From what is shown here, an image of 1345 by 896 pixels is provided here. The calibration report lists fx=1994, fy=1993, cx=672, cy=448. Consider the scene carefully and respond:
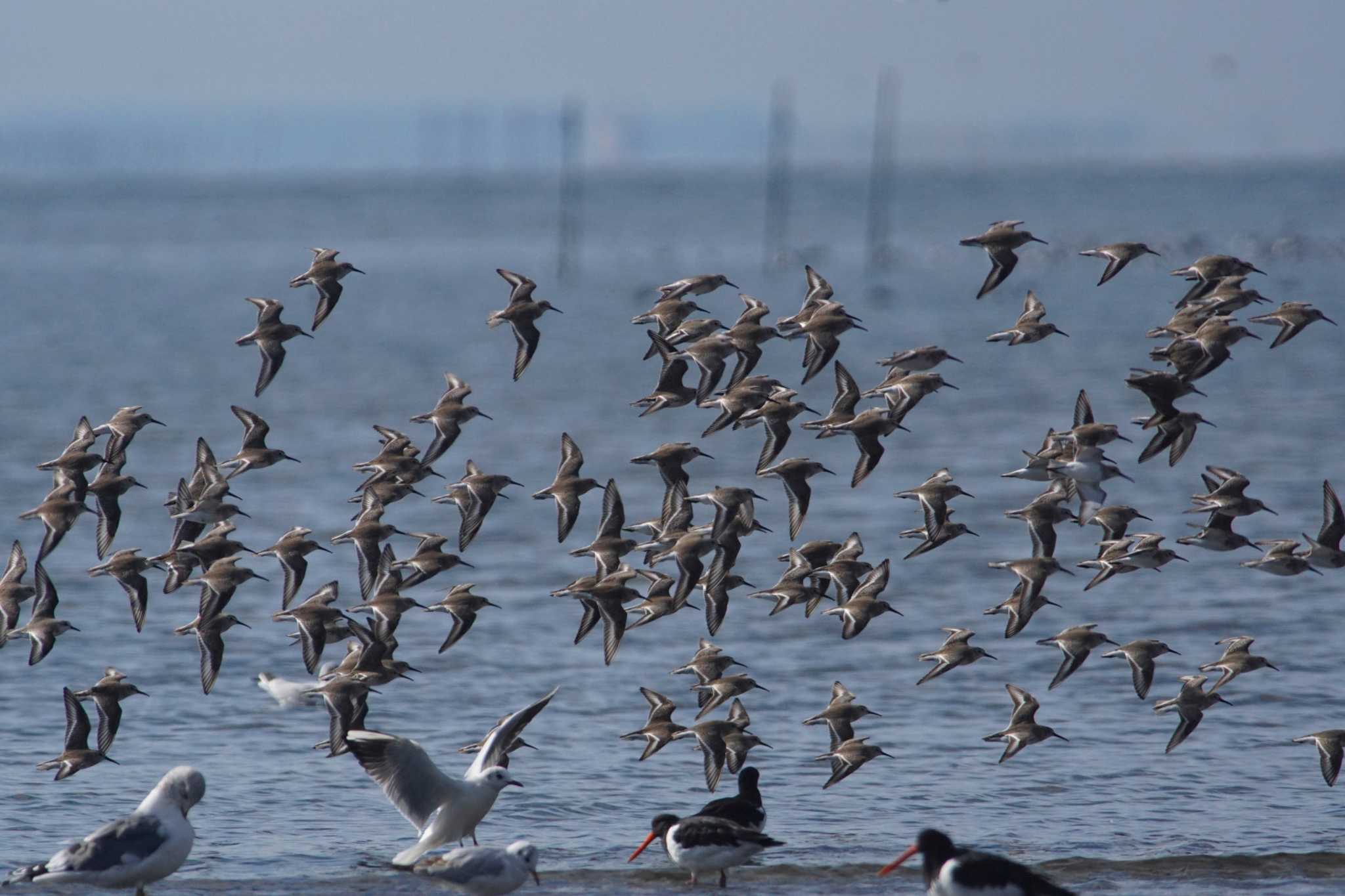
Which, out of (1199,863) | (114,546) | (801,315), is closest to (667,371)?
(801,315)

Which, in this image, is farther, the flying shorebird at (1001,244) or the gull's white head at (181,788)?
the flying shorebird at (1001,244)

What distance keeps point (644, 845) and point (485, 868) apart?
7.28 ft

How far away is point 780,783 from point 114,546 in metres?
17.9

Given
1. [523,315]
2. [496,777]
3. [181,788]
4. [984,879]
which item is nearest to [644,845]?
[496,777]

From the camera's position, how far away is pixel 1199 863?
17125 mm

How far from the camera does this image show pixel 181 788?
1520 centimetres

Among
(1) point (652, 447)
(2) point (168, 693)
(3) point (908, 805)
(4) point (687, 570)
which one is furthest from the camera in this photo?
(1) point (652, 447)

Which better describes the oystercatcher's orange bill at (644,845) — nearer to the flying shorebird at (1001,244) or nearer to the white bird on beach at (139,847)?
the white bird on beach at (139,847)

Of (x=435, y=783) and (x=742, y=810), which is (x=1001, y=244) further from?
(x=435, y=783)

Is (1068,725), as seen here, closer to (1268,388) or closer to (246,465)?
(246,465)

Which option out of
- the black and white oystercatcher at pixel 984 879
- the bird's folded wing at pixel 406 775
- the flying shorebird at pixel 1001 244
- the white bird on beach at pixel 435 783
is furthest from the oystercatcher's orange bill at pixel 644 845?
the flying shorebird at pixel 1001 244

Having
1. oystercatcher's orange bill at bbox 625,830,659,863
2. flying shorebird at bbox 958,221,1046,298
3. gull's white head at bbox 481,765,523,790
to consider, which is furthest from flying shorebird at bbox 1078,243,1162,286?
gull's white head at bbox 481,765,523,790

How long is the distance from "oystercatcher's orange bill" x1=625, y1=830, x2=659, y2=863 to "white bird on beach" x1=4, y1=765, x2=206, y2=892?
381 cm

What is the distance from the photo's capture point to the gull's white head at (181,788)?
15.2 m
